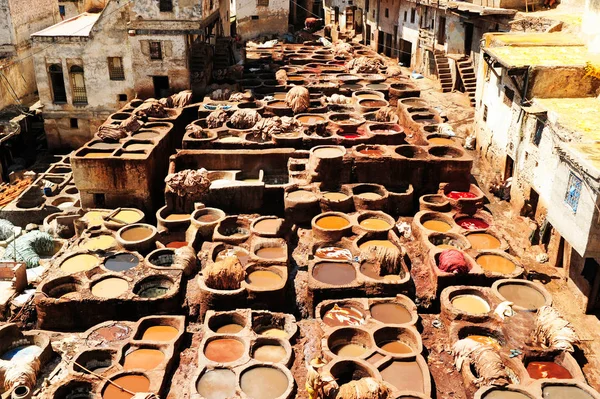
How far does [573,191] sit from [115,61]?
2319 cm

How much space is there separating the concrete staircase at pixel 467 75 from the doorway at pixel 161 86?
16.0 metres

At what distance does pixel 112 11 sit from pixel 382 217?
18.1m

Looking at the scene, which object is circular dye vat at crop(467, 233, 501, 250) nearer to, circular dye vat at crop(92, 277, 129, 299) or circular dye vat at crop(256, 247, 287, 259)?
circular dye vat at crop(256, 247, 287, 259)

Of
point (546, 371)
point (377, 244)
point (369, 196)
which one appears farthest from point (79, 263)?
point (546, 371)

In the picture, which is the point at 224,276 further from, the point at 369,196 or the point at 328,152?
the point at 328,152

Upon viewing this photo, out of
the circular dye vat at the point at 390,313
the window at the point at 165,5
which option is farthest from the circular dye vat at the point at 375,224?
the window at the point at 165,5

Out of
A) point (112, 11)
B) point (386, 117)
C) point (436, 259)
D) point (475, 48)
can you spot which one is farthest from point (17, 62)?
point (436, 259)

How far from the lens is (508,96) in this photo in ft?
76.1

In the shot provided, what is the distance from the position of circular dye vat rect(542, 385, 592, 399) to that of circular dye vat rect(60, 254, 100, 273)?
12.7m

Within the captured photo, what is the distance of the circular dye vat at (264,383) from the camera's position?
13266mm

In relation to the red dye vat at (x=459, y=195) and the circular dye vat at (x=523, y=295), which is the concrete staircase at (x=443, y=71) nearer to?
the red dye vat at (x=459, y=195)

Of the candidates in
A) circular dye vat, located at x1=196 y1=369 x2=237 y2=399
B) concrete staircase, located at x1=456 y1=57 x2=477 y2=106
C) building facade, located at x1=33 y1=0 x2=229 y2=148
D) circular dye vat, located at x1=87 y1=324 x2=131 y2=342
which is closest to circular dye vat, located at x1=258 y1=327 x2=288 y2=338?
circular dye vat, located at x1=196 y1=369 x2=237 y2=399

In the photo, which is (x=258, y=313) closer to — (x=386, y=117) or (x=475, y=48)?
(x=386, y=117)

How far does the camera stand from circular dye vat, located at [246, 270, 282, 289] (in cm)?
1672
